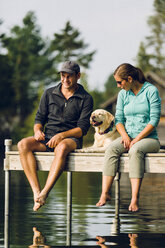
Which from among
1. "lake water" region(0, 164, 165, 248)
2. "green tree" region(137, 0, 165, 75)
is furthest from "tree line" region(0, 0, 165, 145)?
"lake water" region(0, 164, 165, 248)

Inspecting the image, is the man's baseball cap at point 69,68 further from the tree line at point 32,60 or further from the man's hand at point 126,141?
the tree line at point 32,60

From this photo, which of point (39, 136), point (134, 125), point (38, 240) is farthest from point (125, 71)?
point (38, 240)

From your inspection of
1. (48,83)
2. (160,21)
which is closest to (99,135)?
(160,21)

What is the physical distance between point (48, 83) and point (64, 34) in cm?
1228

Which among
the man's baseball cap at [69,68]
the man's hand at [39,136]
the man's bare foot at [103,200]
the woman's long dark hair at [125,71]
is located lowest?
the man's bare foot at [103,200]

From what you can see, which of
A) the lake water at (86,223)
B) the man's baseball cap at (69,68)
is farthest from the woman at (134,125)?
the man's baseball cap at (69,68)

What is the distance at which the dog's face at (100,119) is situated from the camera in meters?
9.78

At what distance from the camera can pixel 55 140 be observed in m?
9.05

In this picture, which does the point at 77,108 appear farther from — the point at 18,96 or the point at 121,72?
the point at 18,96

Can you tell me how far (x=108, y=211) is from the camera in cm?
1110

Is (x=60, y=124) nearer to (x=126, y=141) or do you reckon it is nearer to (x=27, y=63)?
(x=126, y=141)

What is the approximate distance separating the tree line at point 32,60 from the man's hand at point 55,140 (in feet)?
197

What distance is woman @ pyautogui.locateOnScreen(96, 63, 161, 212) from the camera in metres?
8.67

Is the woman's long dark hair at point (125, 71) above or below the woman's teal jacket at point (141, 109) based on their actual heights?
above
